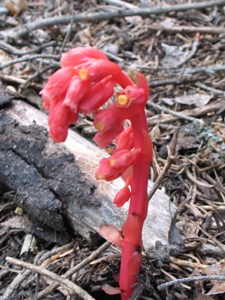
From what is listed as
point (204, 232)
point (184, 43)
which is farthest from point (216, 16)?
point (204, 232)

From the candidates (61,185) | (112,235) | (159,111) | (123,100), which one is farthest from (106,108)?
(159,111)

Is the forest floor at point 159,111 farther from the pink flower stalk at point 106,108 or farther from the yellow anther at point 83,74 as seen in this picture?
the yellow anther at point 83,74

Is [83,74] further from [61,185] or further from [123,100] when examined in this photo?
[61,185]

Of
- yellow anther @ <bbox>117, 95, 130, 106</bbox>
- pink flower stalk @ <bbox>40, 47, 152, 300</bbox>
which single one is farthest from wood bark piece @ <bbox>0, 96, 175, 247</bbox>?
yellow anther @ <bbox>117, 95, 130, 106</bbox>

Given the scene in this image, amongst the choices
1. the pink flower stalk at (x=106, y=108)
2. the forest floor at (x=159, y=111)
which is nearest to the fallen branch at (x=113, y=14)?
the forest floor at (x=159, y=111)

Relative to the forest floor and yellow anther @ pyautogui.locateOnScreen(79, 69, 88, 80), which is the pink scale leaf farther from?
yellow anther @ pyautogui.locateOnScreen(79, 69, 88, 80)

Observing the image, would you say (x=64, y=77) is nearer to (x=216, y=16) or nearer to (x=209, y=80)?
(x=209, y=80)
